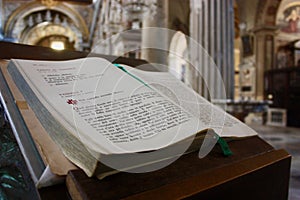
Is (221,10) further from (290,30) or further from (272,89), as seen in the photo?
(290,30)

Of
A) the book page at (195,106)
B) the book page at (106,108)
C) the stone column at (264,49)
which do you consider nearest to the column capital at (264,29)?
the stone column at (264,49)

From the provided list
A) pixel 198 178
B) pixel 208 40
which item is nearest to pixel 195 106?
pixel 198 178

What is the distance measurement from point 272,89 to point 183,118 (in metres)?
7.47

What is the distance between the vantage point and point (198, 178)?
0.45 meters

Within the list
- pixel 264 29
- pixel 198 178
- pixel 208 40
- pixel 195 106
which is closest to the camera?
pixel 198 178

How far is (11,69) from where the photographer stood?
56 cm

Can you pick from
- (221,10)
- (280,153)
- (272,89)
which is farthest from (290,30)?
(280,153)

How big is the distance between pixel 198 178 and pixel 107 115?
7.9 inches

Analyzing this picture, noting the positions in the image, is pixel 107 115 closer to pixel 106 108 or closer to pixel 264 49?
pixel 106 108

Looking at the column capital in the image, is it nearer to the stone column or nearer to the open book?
the stone column

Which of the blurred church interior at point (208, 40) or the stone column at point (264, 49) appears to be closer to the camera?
the blurred church interior at point (208, 40)

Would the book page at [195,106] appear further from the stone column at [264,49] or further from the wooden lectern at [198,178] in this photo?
the stone column at [264,49]

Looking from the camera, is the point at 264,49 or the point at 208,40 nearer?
the point at 208,40

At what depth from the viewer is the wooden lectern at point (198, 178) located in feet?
1.23
